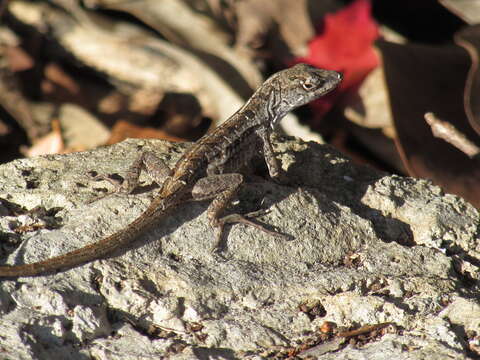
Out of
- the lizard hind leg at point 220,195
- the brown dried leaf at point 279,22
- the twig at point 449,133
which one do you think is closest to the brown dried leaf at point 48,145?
the brown dried leaf at point 279,22

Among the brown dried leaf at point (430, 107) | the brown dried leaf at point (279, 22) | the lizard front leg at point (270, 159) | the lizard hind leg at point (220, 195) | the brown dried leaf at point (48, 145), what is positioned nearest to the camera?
the lizard hind leg at point (220, 195)

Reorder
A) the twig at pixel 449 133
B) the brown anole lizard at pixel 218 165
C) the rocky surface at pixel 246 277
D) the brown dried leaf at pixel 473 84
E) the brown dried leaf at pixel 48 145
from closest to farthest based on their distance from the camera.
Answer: the rocky surface at pixel 246 277
the brown anole lizard at pixel 218 165
the twig at pixel 449 133
the brown dried leaf at pixel 473 84
the brown dried leaf at pixel 48 145

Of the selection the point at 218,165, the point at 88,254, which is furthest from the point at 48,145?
the point at 88,254

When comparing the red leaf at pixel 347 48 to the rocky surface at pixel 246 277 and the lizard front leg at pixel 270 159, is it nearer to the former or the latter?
the lizard front leg at pixel 270 159

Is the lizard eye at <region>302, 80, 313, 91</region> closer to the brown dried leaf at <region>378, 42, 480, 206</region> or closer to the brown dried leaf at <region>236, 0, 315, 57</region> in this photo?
the brown dried leaf at <region>378, 42, 480, 206</region>

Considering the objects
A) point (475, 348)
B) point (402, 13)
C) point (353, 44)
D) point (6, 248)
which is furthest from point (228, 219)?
point (402, 13)

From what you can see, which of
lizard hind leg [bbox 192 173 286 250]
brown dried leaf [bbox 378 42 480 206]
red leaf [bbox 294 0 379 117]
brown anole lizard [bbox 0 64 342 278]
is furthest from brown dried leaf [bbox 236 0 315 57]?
lizard hind leg [bbox 192 173 286 250]
